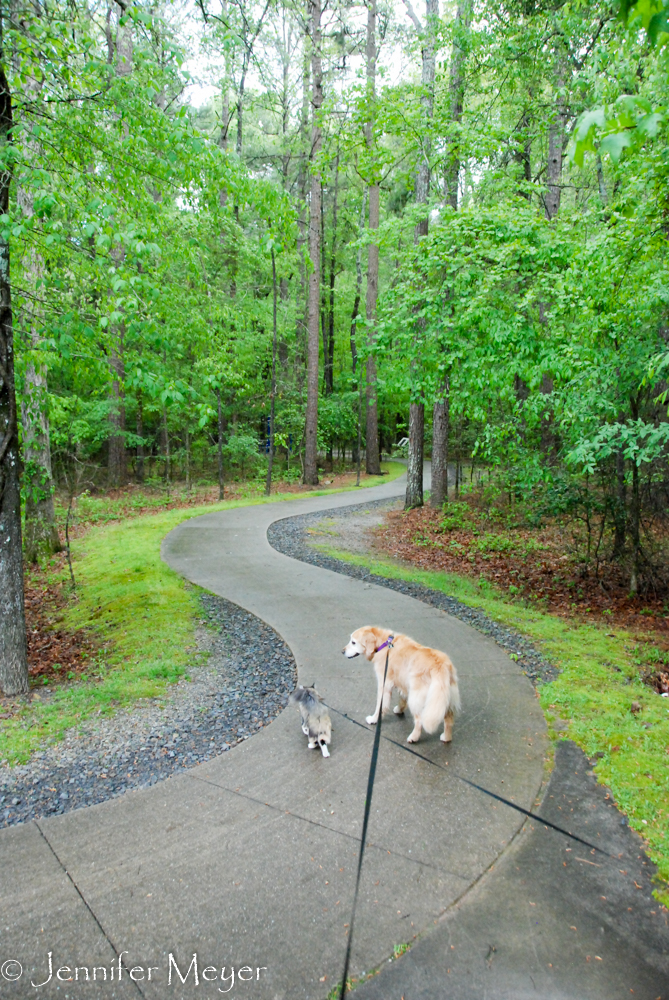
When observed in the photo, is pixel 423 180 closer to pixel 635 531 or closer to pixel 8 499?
pixel 635 531

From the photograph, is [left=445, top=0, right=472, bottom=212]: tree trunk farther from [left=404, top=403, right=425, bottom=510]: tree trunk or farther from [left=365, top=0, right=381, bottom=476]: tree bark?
[left=404, top=403, right=425, bottom=510]: tree trunk

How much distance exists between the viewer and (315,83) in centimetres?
1692

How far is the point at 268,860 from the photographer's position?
3.01 meters

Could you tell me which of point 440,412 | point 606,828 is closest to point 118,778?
point 606,828

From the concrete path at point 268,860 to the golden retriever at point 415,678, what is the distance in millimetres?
262

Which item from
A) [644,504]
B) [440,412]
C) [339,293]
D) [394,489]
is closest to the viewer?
[644,504]

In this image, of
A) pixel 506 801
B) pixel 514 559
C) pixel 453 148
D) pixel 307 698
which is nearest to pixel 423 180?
pixel 453 148

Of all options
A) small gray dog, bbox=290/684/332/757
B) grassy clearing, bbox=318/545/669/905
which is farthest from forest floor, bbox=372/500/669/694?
small gray dog, bbox=290/684/332/757

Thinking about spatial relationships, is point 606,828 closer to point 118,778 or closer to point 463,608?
point 118,778

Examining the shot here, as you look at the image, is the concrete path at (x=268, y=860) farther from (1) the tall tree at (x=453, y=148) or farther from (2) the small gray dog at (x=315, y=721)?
(1) the tall tree at (x=453, y=148)

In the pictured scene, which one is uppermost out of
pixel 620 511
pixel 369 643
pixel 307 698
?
pixel 620 511

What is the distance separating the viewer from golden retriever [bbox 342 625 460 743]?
3.83 meters

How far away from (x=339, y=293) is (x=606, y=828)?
29799 mm

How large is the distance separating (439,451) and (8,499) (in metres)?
12.1
